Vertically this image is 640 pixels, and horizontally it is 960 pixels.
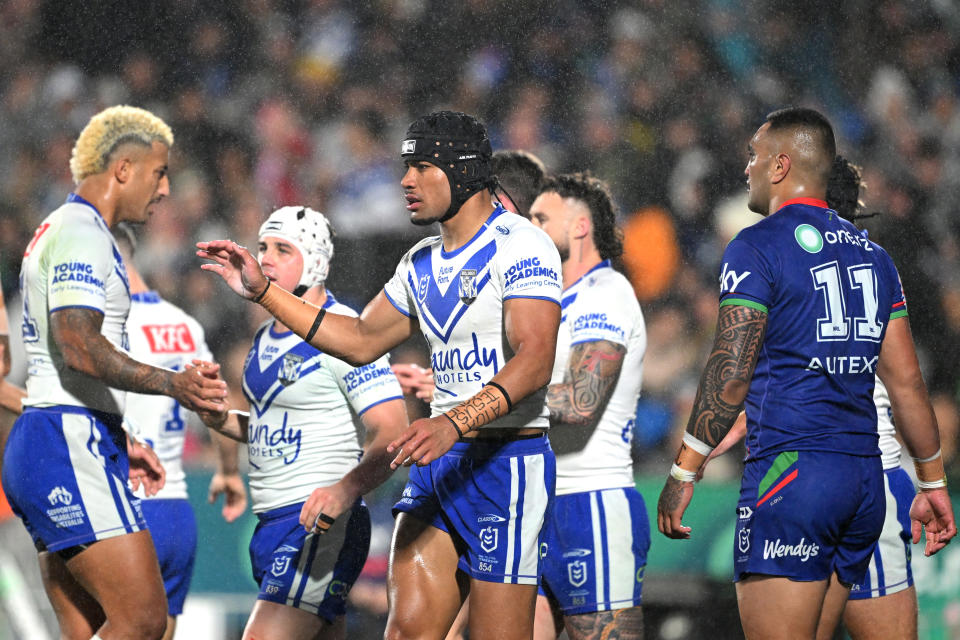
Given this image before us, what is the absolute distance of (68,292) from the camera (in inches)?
144

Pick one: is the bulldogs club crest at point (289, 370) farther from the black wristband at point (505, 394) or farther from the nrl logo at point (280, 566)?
the black wristband at point (505, 394)

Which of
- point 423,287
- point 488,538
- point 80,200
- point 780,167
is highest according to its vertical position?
point 80,200

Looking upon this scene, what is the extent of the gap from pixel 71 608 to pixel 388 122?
427 cm

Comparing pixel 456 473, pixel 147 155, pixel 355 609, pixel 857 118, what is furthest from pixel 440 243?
pixel 857 118

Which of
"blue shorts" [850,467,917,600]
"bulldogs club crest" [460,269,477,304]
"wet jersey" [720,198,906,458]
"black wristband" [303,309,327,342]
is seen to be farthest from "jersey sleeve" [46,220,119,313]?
"blue shorts" [850,467,917,600]

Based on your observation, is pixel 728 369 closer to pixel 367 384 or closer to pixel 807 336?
pixel 807 336

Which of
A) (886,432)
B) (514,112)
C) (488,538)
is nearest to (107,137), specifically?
(488,538)

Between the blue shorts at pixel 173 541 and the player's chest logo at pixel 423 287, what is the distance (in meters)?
2.03

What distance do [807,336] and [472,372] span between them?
99 centimetres

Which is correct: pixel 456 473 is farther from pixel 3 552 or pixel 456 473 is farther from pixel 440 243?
pixel 3 552

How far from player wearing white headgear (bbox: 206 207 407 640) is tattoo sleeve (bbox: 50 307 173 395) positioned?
13.5 inches

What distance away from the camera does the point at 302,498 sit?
12.9ft

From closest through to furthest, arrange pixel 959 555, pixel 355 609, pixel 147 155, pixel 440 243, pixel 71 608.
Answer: pixel 440 243
pixel 71 608
pixel 147 155
pixel 959 555
pixel 355 609

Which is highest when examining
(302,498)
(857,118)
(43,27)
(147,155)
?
(43,27)
